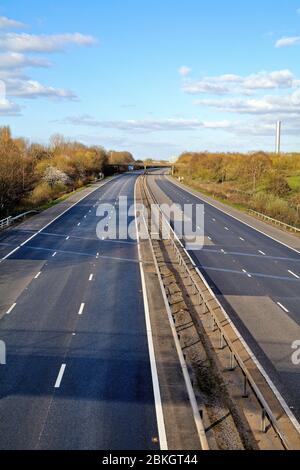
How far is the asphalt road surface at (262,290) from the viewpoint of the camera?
52.0ft

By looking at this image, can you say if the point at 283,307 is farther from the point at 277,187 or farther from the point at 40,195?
the point at 277,187

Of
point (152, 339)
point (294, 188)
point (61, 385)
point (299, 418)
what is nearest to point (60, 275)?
point (152, 339)

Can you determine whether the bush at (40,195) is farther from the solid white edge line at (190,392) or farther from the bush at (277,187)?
the solid white edge line at (190,392)

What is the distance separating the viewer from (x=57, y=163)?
105 meters

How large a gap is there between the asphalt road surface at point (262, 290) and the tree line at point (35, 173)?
26728 millimetres

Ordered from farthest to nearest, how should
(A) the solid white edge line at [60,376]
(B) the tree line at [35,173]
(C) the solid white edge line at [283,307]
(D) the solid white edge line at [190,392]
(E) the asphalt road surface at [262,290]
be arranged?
(B) the tree line at [35,173], (C) the solid white edge line at [283,307], (E) the asphalt road surface at [262,290], (A) the solid white edge line at [60,376], (D) the solid white edge line at [190,392]

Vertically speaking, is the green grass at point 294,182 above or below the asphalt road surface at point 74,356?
above

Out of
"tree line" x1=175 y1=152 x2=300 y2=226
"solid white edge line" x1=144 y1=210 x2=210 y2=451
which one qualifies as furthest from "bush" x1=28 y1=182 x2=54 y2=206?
"solid white edge line" x1=144 y1=210 x2=210 y2=451

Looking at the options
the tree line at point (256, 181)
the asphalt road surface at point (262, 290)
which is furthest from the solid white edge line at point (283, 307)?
the tree line at point (256, 181)

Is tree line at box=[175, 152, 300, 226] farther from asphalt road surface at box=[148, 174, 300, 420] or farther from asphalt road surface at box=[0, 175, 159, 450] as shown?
asphalt road surface at box=[0, 175, 159, 450]

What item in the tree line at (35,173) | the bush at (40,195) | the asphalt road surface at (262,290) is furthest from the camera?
the bush at (40,195)

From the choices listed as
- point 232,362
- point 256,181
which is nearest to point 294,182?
point 256,181

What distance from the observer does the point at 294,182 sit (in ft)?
330

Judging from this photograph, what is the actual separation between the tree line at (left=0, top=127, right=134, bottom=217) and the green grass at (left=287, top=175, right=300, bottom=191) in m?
37.1
